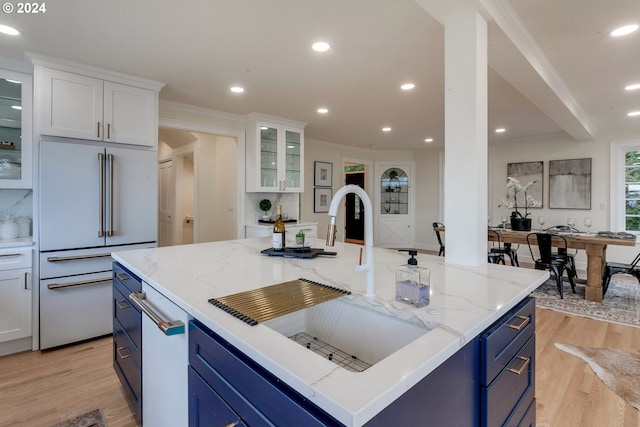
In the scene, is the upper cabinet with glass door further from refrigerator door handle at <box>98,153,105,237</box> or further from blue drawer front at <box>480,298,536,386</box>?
blue drawer front at <box>480,298,536,386</box>

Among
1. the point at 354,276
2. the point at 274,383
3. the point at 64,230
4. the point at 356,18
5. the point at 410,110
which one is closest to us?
the point at 274,383

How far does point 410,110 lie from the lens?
168 inches

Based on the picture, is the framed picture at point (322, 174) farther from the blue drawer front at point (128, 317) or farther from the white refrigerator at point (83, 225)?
the blue drawer front at point (128, 317)

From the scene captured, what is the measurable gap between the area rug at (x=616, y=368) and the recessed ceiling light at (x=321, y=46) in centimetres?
316

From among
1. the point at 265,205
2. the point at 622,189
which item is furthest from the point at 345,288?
the point at 622,189

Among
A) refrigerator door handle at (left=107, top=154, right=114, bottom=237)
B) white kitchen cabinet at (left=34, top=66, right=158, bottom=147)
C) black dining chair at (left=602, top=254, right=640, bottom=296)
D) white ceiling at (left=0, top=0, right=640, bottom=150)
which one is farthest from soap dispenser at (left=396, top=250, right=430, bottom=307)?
black dining chair at (left=602, top=254, right=640, bottom=296)

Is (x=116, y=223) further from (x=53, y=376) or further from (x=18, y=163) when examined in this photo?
(x=53, y=376)

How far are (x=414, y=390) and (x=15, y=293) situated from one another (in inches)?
130

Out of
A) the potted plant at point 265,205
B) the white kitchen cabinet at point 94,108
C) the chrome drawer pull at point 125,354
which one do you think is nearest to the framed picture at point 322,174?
the potted plant at point 265,205

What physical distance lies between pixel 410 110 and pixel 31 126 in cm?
409

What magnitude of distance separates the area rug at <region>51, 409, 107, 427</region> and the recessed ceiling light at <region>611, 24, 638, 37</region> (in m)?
4.22

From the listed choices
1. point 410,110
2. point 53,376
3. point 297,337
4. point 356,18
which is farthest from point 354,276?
point 410,110

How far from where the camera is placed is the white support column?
168 centimetres

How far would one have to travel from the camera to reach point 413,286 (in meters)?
1.09
